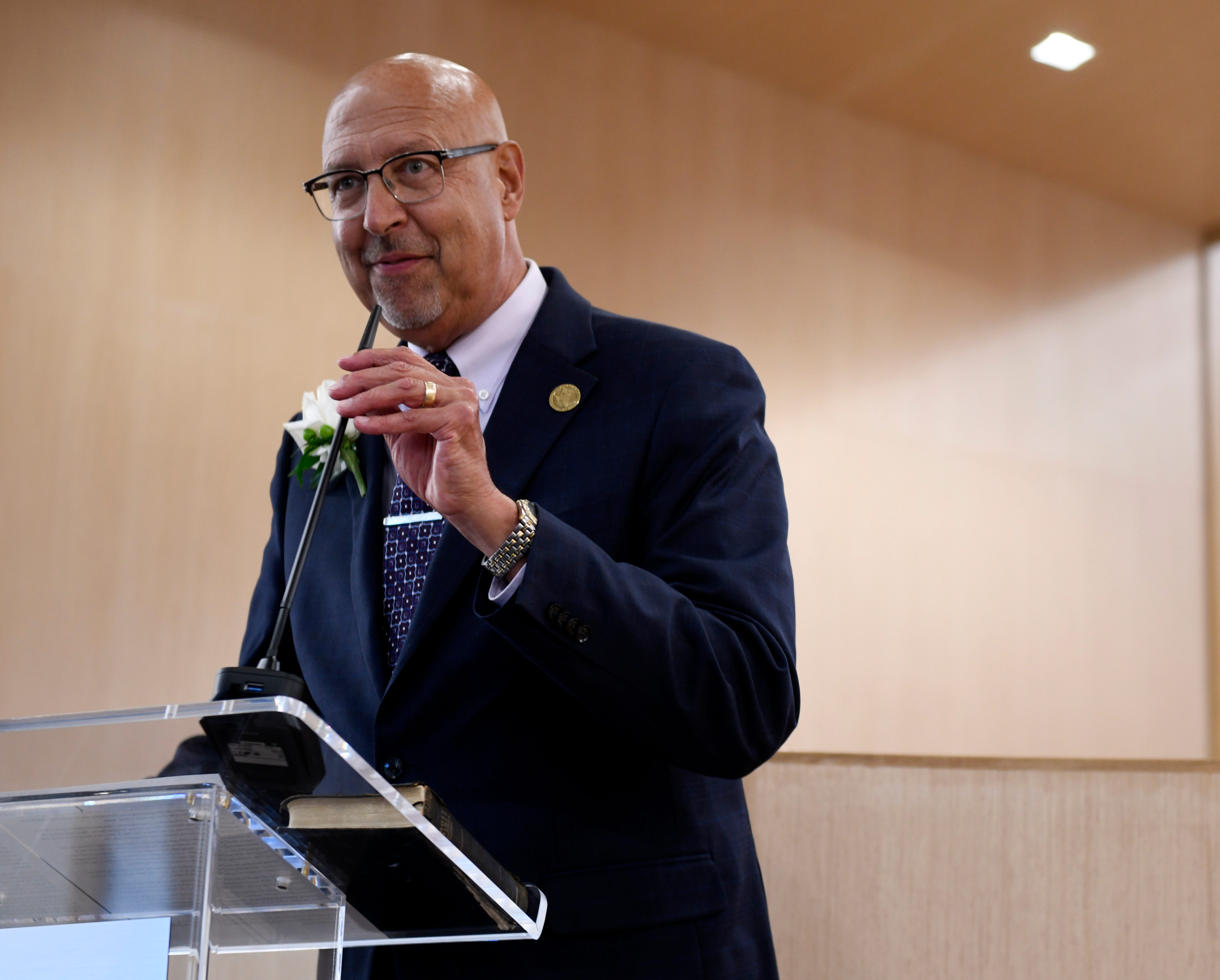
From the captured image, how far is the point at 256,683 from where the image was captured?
84 cm

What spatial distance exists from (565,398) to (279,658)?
0.43 m

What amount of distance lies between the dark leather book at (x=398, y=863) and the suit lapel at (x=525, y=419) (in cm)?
33

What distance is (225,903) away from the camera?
2.69 feet

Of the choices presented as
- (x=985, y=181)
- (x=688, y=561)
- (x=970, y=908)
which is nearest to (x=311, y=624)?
(x=688, y=561)

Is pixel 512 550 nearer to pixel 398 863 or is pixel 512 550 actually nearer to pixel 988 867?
pixel 398 863

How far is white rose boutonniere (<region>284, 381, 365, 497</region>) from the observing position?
54.7 inches

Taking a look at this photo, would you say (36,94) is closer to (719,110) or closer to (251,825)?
(719,110)

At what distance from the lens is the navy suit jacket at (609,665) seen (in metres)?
1.01

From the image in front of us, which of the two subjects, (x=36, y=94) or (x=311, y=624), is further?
(x=36, y=94)

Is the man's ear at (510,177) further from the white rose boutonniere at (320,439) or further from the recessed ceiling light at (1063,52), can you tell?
the recessed ceiling light at (1063,52)

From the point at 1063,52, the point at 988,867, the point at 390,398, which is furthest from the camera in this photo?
the point at 1063,52

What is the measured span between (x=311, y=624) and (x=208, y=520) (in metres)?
2.40

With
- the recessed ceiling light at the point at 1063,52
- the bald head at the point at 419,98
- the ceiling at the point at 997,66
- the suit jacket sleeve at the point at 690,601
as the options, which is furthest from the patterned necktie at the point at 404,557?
the recessed ceiling light at the point at 1063,52

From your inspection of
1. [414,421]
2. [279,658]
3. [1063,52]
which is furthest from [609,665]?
[1063,52]
